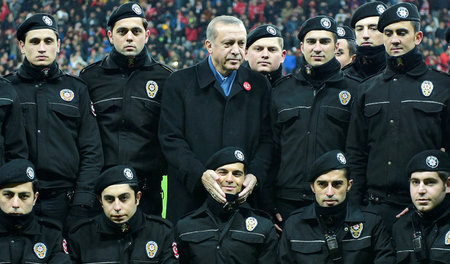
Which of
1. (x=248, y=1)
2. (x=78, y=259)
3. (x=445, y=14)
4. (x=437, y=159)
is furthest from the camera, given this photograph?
(x=248, y=1)

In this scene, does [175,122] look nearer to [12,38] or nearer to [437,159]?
[437,159]

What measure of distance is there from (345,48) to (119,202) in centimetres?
333

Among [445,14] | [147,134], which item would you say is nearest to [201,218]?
[147,134]

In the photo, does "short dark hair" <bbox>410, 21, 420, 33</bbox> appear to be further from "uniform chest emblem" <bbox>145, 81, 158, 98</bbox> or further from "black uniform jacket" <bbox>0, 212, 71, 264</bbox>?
"black uniform jacket" <bbox>0, 212, 71, 264</bbox>

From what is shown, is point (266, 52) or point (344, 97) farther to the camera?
point (266, 52)

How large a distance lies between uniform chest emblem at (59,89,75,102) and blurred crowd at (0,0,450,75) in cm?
1687

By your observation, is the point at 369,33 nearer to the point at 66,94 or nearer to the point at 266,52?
the point at 266,52

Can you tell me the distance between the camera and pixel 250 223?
714cm

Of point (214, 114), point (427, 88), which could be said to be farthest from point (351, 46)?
point (214, 114)

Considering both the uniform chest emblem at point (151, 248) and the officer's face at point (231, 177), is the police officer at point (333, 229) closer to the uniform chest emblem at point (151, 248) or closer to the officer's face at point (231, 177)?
the officer's face at point (231, 177)

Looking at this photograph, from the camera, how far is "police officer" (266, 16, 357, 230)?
24.0ft

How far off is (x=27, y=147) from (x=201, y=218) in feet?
5.02

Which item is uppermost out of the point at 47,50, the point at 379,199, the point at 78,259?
the point at 47,50

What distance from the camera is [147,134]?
25.1ft
